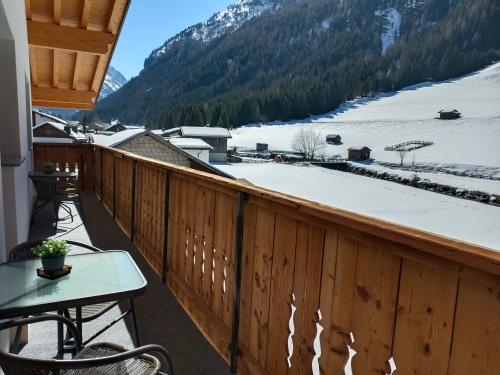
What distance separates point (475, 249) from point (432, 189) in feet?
169

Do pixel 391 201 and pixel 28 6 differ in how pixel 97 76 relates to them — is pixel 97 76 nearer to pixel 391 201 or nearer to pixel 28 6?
pixel 28 6

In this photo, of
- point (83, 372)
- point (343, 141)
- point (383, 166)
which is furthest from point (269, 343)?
point (343, 141)

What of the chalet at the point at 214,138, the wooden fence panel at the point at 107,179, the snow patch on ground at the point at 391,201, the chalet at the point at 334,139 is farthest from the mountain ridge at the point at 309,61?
the wooden fence panel at the point at 107,179

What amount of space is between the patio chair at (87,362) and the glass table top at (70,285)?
63 millimetres

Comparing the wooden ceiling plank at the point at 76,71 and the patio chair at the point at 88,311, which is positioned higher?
the wooden ceiling plank at the point at 76,71

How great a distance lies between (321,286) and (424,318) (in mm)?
532

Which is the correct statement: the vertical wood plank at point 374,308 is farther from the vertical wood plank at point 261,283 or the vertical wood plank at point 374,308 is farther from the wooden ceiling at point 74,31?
the wooden ceiling at point 74,31

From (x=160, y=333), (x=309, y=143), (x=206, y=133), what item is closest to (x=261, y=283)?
(x=160, y=333)

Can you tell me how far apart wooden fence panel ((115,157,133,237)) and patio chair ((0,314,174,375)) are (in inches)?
140

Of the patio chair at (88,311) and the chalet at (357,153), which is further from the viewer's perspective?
the chalet at (357,153)

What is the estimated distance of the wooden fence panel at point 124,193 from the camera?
210 inches

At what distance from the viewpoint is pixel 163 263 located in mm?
3850

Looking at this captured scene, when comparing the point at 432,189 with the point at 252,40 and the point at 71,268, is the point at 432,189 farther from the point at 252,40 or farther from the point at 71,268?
the point at 252,40

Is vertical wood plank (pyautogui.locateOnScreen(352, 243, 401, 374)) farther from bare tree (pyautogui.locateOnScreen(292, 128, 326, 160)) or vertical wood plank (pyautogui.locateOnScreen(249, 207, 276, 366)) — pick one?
bare tree (pyautogui.locateOnScreen(292, 128, 326, 160))
